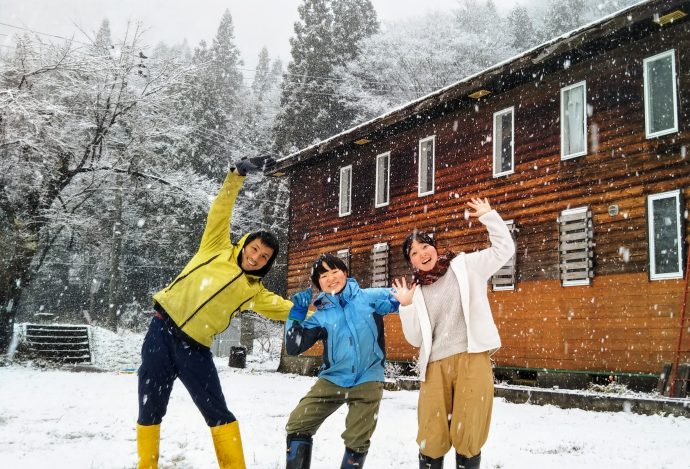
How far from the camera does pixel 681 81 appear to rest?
10992 mm

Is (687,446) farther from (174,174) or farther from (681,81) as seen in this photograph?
(174,174)

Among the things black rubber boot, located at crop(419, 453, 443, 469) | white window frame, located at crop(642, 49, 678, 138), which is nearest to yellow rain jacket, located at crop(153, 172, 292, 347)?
black rubber boot, located at crop(419, 453, 443, 469)

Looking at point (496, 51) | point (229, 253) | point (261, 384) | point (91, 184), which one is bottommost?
point (261, 384)

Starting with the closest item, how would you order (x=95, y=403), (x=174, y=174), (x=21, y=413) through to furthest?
(x=21, y=413) < (x=95, y=403) < (x=174, y=174)

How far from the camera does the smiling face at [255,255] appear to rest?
14.0 feet

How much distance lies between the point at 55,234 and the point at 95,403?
1149 centimetres

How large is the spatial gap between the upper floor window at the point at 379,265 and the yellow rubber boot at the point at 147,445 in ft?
43.4

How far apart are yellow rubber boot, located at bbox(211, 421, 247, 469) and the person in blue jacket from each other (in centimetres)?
39

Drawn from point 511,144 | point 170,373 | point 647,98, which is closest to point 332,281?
point 170,373

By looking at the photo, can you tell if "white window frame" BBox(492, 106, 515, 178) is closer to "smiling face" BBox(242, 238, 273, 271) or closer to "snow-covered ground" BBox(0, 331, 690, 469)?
"snow-covered ground" BBox(0, 331, 690, 469)

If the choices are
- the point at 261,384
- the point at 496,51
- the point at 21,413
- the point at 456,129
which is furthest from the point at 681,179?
the point at 496,51

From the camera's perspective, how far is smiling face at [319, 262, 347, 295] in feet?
13.7

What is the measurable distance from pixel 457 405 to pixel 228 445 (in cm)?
160

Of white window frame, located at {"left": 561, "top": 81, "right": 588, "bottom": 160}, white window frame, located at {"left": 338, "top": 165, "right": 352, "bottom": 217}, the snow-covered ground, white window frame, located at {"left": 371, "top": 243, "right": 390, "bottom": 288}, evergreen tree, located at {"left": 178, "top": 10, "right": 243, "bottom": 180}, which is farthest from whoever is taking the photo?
evergreen tree, located at {"left": 178, "top": 10, "right": 243, "bottom": 180}
